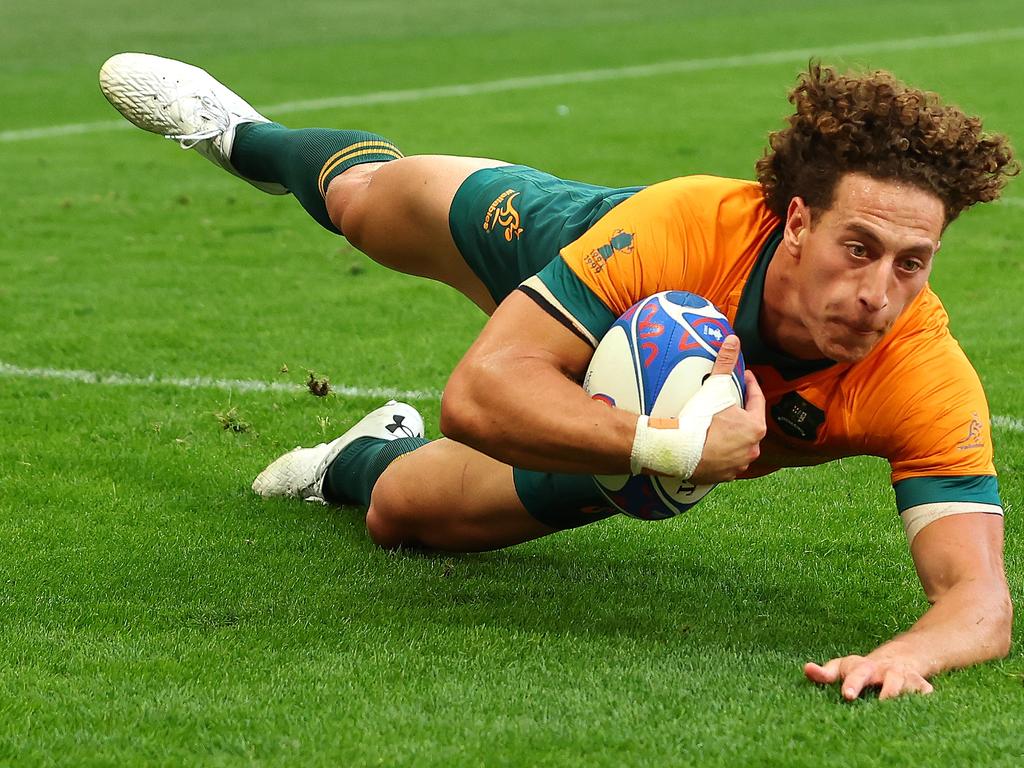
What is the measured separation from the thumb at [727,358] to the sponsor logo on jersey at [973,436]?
2.31 ft

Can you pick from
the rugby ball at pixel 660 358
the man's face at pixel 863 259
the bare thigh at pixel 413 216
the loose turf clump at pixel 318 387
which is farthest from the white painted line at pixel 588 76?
the man's face at pixel 863 259

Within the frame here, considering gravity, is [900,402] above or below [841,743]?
above

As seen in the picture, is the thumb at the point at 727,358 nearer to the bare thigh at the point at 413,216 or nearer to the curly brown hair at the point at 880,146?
the curly brown hair at the point at 880,146

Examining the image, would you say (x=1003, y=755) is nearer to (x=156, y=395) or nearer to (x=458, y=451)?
(x=458, y=451)

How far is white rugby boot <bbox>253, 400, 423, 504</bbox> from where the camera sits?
5.79 meters

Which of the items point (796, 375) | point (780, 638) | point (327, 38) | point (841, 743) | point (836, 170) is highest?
point (836, 170)

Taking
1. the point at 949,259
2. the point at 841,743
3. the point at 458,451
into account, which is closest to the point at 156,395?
the point at 458,451

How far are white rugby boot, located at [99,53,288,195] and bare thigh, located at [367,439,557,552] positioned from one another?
63.1 inches

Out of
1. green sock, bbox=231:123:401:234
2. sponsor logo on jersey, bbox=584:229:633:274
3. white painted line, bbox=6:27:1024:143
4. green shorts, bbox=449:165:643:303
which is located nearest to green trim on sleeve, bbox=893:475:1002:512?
sponsor logo on jersey, bbox=584:229:633:274

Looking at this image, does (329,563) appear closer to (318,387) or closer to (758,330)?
(758,330)

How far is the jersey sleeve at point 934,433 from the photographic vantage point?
427 cm

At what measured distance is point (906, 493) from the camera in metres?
4.34

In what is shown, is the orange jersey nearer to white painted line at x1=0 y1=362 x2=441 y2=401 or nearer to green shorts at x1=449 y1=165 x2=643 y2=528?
green shorts at x1=449 y1=165 x2=643 y2=528

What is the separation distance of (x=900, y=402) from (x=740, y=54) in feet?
52.4
